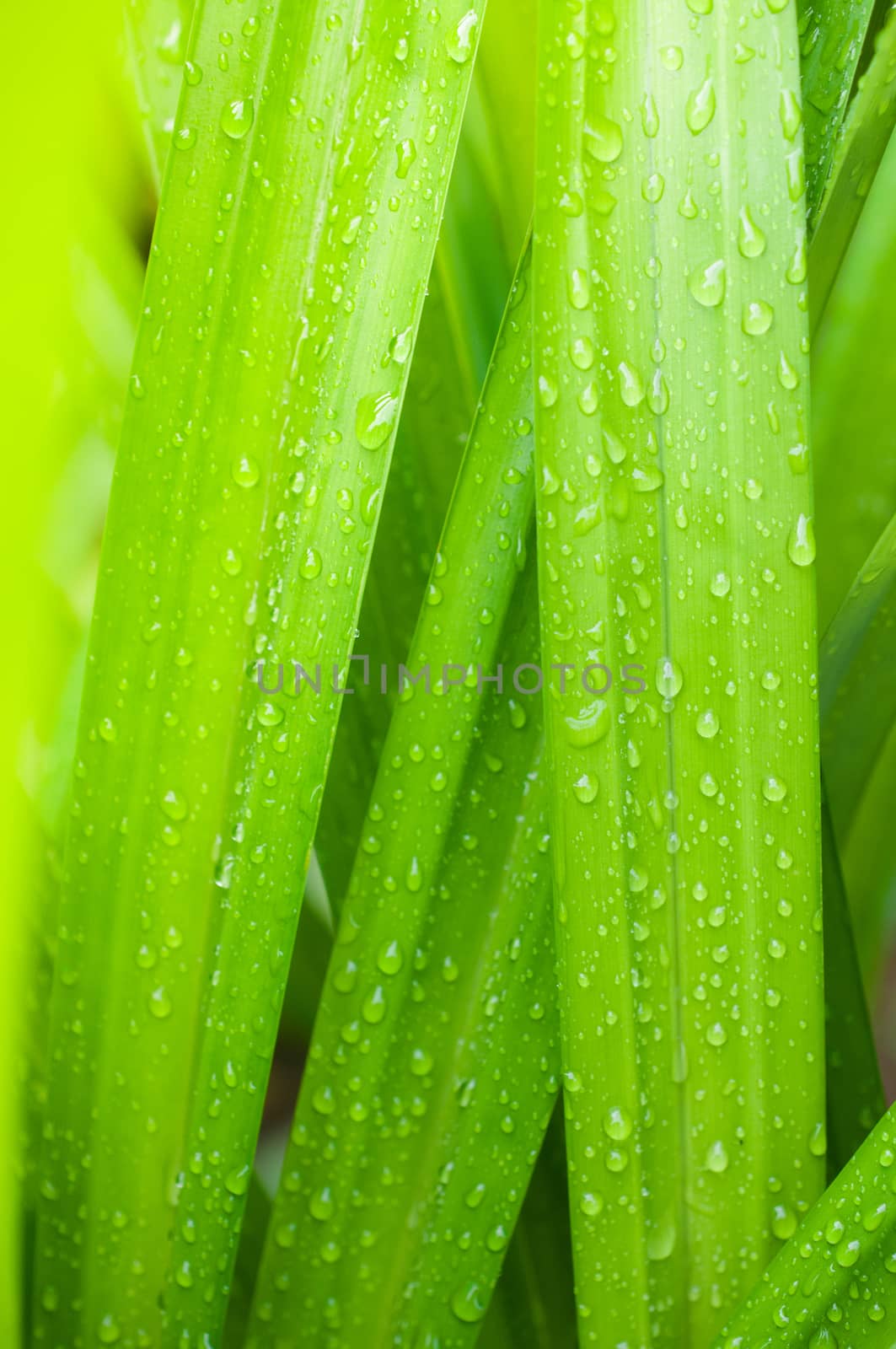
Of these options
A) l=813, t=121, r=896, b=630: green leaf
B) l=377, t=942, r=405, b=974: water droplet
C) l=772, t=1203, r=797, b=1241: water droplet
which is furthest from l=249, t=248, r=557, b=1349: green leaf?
l=813, t=121, r=896, b=630: green leaf

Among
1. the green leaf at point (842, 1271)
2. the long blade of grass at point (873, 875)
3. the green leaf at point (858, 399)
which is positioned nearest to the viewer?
the green leaf at point (842, 1271)

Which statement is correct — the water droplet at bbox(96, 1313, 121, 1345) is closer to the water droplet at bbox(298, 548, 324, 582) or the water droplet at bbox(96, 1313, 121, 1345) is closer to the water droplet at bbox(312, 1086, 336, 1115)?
the water droplet at bbox(312, 1086, 336, 1115)

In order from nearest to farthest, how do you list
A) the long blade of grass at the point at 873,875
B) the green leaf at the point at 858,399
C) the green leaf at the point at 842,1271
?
the green leaf at the point at 842,1271
the green leaf at the point at 858,399
the long blade of grass at the point at 873,875

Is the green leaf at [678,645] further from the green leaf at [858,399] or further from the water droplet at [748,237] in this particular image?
the green leaf at [858,399]

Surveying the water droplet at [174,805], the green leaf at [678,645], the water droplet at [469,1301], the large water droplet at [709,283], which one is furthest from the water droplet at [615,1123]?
the large water droplet at [709,283]

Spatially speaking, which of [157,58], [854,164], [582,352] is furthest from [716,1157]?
[157,58]

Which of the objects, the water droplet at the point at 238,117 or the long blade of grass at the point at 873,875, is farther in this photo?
the long blade of grass at the point at 873,875

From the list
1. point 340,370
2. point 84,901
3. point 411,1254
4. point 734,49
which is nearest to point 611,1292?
point 411,1254
